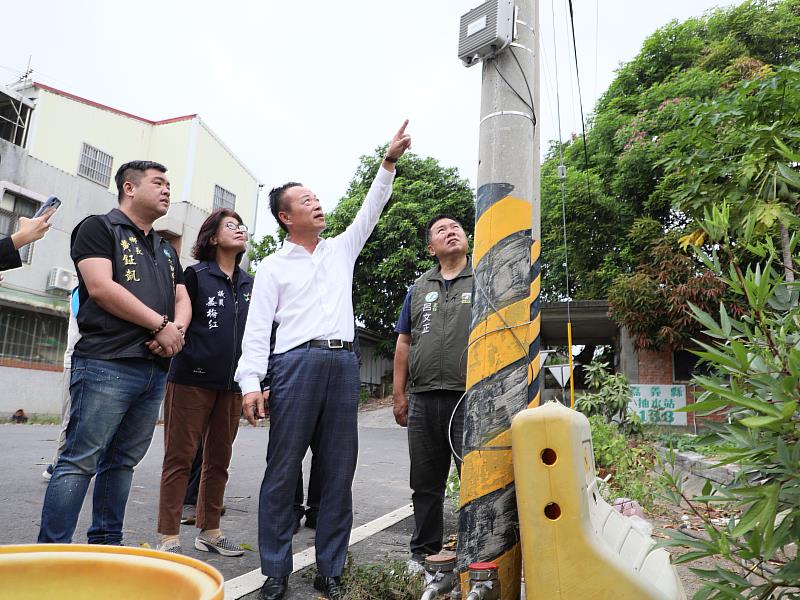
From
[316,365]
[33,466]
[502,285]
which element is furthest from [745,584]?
[33,466]

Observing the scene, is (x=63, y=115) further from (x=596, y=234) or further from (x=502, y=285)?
(x=502, y=285)

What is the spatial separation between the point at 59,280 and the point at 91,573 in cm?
1875

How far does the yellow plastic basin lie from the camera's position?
32.3 inches

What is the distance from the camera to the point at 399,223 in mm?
21859

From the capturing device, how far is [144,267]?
3.11 meters

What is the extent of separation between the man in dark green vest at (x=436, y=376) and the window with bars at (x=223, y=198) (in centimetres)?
2011

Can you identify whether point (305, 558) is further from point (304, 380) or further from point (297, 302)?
point (297, 302)

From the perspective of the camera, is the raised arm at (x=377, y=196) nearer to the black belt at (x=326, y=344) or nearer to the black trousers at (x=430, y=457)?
the black belt at (x=326, y=344)

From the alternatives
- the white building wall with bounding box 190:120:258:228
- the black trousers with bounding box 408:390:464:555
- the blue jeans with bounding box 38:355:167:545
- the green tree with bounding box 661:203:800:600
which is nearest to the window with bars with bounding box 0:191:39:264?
the white building wall with bounding box 190:120:258:228

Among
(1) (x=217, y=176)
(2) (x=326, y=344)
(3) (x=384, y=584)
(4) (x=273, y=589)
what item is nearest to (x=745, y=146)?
(2) (x=326, y=344)

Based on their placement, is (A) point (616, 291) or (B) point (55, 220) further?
(B) point (55, 220)

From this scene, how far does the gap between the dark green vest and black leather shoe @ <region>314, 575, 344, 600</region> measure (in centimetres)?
117

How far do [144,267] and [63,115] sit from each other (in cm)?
1869

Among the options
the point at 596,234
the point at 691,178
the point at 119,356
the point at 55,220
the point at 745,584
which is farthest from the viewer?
the point at 55,220
